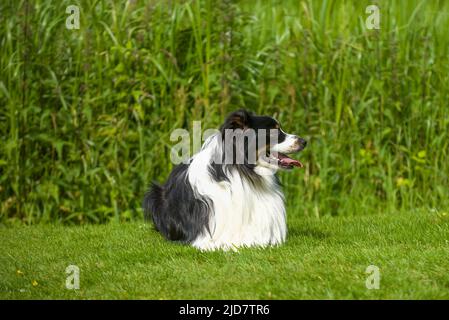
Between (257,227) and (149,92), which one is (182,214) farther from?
(149,92)

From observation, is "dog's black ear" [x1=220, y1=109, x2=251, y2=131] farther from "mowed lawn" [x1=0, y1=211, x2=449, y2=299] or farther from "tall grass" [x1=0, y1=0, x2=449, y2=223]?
"tall grass" [x1=0, y1=0, x2=449, y2=223]

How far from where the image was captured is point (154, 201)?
7.12 meters

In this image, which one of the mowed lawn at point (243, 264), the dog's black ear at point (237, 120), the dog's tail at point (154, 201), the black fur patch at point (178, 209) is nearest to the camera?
the mowed lawn at point (243, 264)

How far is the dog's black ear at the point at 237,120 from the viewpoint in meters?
6.15

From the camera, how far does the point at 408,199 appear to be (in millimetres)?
8703

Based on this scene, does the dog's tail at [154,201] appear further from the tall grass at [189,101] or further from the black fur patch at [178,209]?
the tall grass at [189,101]

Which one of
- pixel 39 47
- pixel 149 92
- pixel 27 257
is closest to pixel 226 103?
pixel 149 92

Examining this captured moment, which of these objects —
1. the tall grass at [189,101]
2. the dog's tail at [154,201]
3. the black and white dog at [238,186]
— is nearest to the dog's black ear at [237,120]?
the black and white dog at [238,186]

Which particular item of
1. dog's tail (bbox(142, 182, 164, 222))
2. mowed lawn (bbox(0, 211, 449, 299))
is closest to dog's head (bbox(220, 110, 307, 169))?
mowed lawn (bbox(0, 211, 449, 299))

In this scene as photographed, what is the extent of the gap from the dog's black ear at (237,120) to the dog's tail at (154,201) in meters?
1.21

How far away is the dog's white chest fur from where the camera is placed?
249 inches

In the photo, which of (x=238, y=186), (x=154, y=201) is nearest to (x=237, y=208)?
(x=238, y=186)
